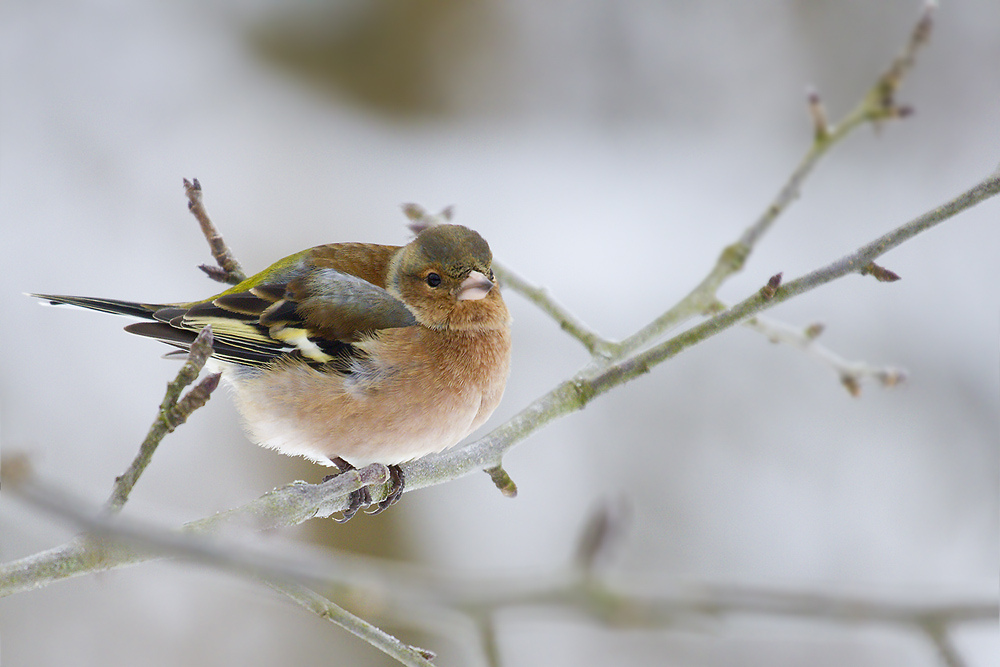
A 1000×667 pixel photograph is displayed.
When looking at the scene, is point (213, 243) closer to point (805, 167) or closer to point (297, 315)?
point (297, 315)

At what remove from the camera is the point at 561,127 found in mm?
7977

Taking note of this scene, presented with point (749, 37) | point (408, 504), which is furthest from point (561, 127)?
point (408, 504)

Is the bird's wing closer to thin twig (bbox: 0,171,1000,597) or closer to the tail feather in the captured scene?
the tail feather

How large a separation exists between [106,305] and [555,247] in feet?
15.7

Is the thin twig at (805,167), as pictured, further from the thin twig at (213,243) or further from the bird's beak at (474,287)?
the thin twig at (213,243)

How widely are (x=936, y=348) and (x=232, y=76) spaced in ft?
20.9

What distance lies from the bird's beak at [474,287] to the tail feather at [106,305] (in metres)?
1.08

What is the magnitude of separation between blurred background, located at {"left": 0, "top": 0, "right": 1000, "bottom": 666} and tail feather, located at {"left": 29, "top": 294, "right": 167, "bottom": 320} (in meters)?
2.43

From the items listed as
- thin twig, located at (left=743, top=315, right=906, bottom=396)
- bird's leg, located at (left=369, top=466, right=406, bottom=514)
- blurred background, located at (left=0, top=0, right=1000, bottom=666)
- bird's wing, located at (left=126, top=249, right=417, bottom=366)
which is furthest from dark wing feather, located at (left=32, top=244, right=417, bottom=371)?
blurred background, located at (left=0, top=0, right=1000, bottom=666)

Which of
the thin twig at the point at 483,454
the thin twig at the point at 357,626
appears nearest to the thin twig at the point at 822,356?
the thin twig at the point at 483,454

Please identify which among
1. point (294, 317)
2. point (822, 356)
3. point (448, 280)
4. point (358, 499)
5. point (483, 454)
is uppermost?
point (448, 280)

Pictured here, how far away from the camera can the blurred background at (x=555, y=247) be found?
227 inches

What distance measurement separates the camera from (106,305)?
2820 mm

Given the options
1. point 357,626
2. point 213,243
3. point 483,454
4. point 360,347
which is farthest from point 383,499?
point 213,243
